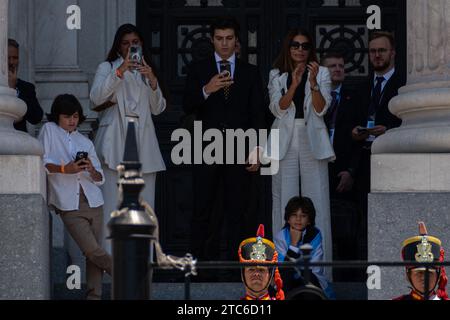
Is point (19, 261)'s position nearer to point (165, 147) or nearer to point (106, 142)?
point (106, 142)

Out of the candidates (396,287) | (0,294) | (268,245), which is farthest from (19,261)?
(396,287)

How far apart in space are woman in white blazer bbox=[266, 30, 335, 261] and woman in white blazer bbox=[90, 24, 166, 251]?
3.05ft

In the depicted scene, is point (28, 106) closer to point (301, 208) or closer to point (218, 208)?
point (218, 208)

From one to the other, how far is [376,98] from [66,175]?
8.70 ft

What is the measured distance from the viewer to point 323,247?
14789 mm

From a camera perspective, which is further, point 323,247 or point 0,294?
point 323,247

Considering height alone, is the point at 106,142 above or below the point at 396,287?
above

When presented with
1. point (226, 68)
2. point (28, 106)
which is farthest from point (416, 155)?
point (28, 106)

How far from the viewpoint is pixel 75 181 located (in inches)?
572

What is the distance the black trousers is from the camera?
48.9 feet

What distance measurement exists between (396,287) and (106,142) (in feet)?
9.28

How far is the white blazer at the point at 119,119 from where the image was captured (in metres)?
15.2

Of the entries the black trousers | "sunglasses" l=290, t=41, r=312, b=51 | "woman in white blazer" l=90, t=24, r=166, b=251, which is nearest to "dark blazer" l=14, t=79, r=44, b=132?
"woman in white blazer" l=90, t=24, r=166, b=251

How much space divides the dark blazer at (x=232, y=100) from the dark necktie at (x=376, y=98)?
88cm
